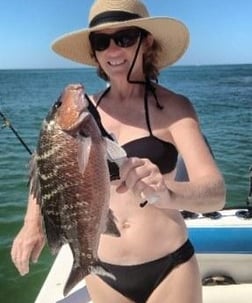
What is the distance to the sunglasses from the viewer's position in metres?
2.34

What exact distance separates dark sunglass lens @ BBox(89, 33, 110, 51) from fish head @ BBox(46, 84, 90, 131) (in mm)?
626

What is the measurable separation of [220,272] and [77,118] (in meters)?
2.64

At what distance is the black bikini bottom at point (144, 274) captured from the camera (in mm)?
2363

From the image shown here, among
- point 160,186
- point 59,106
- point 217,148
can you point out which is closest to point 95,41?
point 59,106

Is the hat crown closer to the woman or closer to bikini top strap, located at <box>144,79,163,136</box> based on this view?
the woman

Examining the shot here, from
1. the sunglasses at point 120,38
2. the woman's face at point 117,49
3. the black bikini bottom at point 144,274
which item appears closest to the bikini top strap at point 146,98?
the woman's face at point 117,49

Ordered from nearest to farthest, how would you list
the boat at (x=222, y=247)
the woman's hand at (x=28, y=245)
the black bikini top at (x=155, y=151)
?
the woman's hand at (x=28, y=245), the black bikini top at (x=155, y=151), the boat at (x=222, y=247)

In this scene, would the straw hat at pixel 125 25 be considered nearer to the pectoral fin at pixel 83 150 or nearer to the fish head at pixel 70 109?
the fish head at pixel 70 109

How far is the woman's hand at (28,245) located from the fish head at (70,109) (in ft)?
2.11

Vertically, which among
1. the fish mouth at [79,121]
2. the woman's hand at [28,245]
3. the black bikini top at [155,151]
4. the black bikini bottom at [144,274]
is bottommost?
the black bikini bottom at [144,274]

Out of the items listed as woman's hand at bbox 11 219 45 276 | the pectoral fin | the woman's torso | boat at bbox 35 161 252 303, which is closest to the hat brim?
the woman's torso

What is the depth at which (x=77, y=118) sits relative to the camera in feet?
5.56

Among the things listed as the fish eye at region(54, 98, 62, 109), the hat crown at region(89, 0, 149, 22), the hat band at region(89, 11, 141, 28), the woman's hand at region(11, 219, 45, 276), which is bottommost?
the woman's hand at region(11, 219, 45, 276)

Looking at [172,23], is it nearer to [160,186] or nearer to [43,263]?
[160,186]
